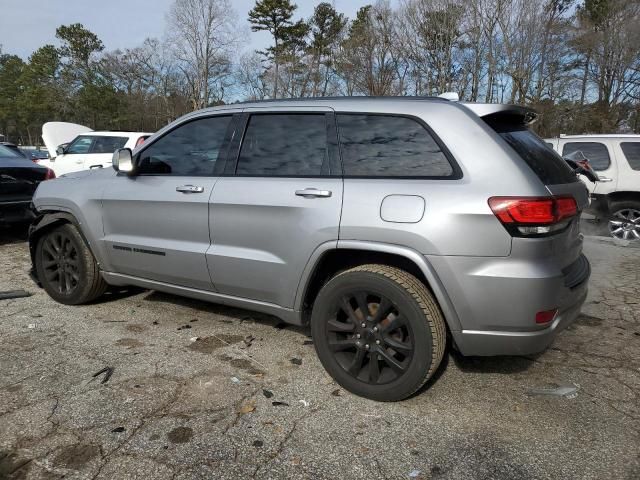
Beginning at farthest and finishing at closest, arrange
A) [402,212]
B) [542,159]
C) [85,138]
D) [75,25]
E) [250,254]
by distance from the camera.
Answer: [75,25] < [85,138] < [250,254] < [542,159] < [402,212]

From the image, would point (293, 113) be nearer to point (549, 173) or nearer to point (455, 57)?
point (549, 173)

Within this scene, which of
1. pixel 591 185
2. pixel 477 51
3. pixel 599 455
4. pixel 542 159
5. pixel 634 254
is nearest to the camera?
pixel 599 455

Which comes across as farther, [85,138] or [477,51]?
[477,51]

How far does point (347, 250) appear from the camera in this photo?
2.93m

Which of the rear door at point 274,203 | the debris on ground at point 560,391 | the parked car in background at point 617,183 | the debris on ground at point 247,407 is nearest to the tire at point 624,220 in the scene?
the parked car in background at point 617,183

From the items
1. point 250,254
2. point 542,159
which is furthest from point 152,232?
point 542,159

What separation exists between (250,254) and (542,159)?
1.87 meters

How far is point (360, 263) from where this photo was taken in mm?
2980

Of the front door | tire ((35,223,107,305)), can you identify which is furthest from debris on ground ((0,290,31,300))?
the front door

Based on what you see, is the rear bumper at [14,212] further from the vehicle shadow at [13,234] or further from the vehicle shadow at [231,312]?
the vehicle shadow at [231,312]

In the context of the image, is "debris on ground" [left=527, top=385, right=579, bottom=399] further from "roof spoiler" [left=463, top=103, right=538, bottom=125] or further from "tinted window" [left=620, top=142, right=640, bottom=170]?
"tinted window" [left=620, top=142, right=640, bottom=170]

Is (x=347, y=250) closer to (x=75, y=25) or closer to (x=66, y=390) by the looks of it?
(x=66, y=390)

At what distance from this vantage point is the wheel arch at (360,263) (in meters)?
2.60

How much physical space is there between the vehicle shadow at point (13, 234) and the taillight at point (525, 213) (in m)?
7.18
